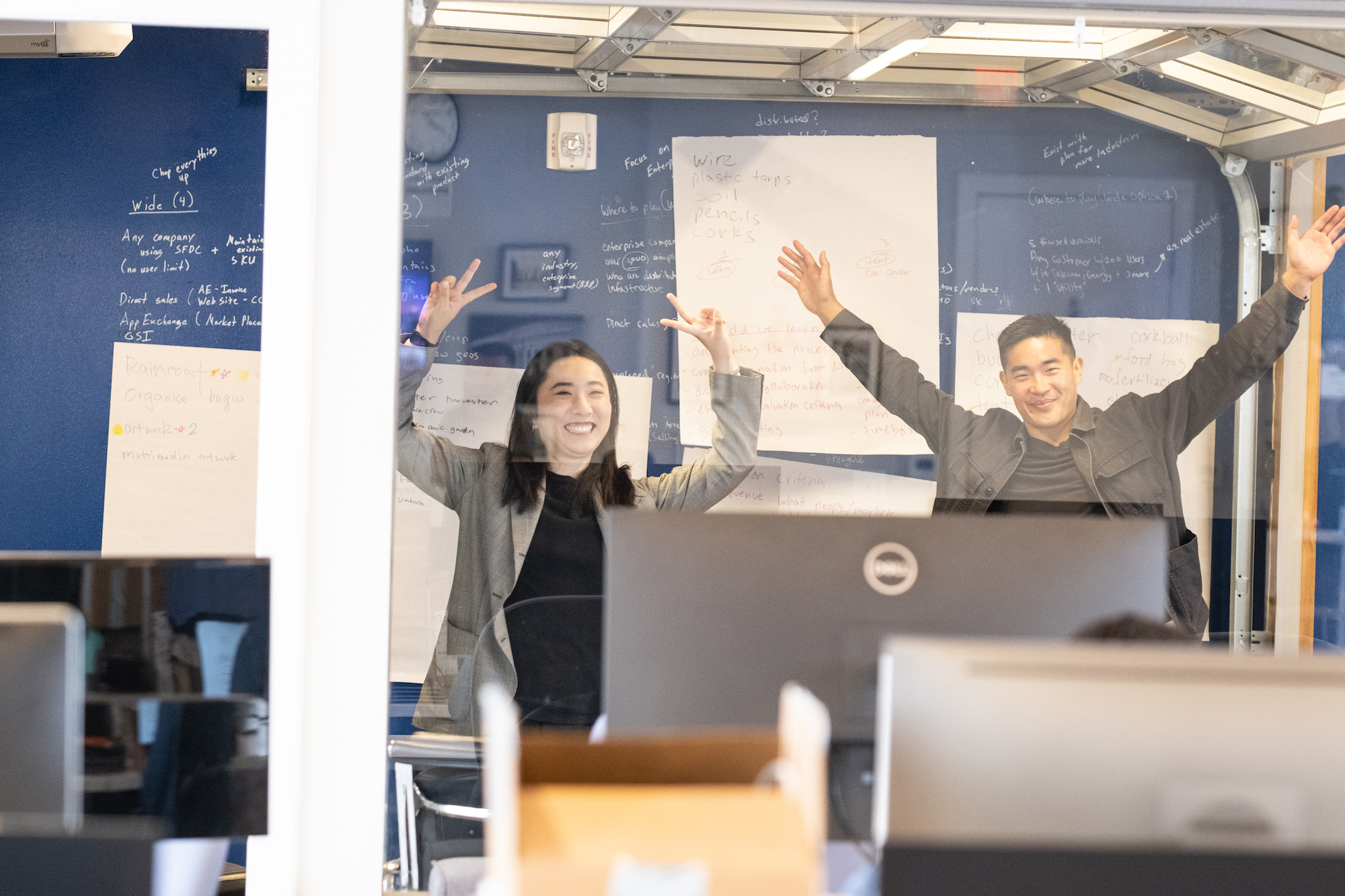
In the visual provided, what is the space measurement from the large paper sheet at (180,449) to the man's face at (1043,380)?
7.63 ft

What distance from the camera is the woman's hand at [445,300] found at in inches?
123

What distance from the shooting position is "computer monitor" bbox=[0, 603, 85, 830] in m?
1.01

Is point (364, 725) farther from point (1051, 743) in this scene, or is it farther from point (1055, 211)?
point (1055, 211)

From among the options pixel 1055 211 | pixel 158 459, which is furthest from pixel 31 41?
pixel 1055 211

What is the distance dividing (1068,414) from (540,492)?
157cm

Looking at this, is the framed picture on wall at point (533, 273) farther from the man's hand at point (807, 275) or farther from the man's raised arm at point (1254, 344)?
the man's raised arm at point (1254, 344)

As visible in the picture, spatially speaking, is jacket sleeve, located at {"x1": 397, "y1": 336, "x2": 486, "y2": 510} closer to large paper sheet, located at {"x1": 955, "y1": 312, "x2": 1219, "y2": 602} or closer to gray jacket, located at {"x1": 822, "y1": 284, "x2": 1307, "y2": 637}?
gray jacket, located at {"x1": 822, "y1": 284, "x2": 1307, "y2": 637}

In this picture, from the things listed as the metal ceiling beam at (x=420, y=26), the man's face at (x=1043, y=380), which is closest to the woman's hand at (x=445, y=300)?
the metal ceiling beam at (x=420, y=26)

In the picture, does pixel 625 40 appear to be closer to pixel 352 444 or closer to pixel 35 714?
pixel 352 444

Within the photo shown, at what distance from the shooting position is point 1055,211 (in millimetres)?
3432

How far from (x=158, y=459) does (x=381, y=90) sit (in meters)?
1.96

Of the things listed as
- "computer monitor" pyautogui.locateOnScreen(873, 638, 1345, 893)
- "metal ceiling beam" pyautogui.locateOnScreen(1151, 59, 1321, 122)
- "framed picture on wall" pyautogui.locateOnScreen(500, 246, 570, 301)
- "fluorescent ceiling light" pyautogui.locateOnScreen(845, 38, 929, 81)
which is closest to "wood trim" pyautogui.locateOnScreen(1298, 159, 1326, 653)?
"metal ceiling beam" pyautogui.locateOnScreen(1151, 59, 1321, 122)

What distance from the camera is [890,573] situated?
1288 millimetres

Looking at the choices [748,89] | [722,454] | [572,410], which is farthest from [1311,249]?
[572,410]
